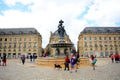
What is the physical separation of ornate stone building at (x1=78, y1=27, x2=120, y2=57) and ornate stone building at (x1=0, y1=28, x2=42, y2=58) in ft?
82.2

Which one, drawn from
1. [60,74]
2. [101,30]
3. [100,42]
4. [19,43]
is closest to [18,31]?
[19,43]

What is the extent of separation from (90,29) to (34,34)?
29477 millimetres

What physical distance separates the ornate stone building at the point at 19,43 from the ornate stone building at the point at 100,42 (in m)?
25.0

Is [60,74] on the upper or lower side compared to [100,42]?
lower

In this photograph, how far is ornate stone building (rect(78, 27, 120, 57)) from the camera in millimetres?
95000

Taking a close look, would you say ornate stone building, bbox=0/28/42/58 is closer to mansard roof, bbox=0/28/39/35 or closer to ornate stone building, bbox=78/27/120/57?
mansard roof, bbox=0/28/39/35

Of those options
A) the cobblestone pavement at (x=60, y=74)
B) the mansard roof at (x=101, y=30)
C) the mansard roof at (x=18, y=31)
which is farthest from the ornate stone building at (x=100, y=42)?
the cobblestone pavement at (x=60, y=74)

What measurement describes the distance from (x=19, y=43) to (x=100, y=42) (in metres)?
42.2

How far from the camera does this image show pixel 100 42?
96.1 meters

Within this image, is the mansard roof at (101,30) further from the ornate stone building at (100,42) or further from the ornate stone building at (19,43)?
the ornate stone building at (19,43)

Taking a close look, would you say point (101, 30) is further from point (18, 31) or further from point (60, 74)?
point (60, 74)

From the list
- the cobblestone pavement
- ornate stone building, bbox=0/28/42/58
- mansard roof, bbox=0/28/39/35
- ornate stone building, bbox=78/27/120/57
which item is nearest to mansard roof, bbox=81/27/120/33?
ornate stone building, bbox=78/27/120/57

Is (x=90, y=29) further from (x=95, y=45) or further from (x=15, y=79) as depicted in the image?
(x=15, y=79)

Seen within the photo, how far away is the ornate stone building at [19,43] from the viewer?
9619 cm
